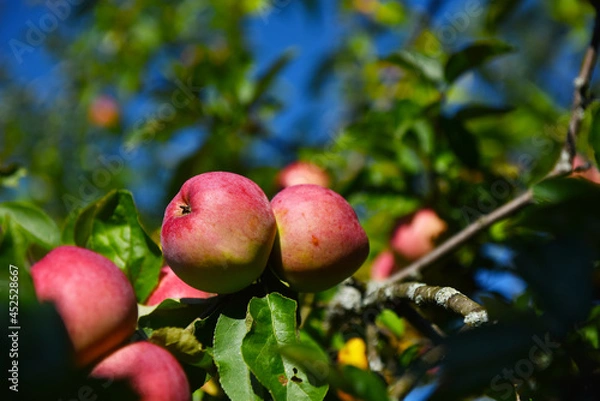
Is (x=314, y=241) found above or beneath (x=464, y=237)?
above

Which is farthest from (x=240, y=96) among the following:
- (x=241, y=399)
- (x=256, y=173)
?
(x=241, y=399)

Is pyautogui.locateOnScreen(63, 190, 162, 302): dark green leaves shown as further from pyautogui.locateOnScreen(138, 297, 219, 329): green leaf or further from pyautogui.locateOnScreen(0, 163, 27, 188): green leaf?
pyautogui.locateOnScreen(0, 163, 27, 188): green leaf

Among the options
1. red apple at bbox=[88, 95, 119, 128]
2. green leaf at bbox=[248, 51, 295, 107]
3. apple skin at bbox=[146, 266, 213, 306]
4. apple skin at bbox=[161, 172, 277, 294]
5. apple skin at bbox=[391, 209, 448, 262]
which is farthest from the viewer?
red apple at bbox=[88, 95, 119, 128]

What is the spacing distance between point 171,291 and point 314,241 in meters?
0.24

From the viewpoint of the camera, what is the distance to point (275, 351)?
75cm

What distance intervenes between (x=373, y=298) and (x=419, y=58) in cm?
72

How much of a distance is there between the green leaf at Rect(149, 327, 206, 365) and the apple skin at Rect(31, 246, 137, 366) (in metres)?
0.04

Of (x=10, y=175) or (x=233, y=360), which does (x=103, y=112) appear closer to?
(x=10, y=175)

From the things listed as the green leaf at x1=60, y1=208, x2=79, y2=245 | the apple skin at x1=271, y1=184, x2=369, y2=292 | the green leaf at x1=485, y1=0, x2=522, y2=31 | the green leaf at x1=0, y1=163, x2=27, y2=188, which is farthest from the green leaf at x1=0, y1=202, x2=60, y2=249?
the green leaf at x1=485, y1=0, x2=522, y2=31

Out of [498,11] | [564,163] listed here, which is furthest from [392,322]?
[498,11]

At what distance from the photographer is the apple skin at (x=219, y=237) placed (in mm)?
781

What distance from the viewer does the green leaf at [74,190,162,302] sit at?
928mm

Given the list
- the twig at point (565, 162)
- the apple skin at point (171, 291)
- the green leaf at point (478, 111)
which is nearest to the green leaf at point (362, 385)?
the apple skin at point (171, 291)

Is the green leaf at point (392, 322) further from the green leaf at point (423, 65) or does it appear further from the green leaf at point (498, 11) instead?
the green leaf at point (498, 11)
